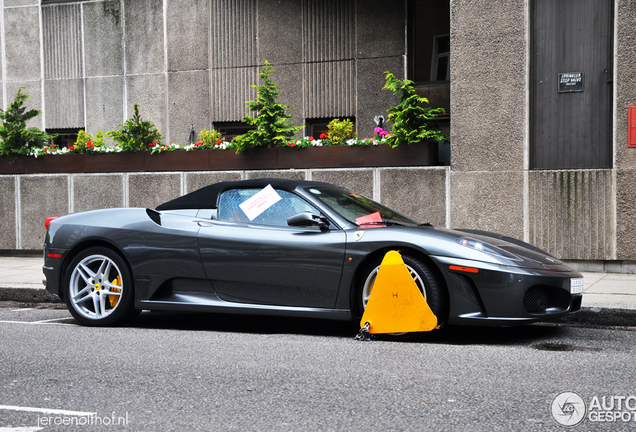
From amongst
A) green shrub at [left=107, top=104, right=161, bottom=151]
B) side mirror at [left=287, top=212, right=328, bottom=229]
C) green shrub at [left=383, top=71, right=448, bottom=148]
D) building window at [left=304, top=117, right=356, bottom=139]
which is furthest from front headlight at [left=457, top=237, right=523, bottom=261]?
building window at [left=304, top=117, right=356, bottom=139]

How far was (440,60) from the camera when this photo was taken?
42.6ft

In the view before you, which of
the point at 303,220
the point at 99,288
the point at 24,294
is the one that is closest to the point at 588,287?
the point at 303,220

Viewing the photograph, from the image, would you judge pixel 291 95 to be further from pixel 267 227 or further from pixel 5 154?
pixel 267 227

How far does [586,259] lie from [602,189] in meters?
0.99

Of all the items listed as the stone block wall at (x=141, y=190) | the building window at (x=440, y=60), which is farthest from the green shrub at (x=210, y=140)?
the building window at (x=440, y=60)

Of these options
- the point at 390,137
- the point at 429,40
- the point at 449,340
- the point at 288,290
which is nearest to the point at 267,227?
the point at 288,290

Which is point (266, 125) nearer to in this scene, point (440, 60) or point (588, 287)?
point (440, 60)

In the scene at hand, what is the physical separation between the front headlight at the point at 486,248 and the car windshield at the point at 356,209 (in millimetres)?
748

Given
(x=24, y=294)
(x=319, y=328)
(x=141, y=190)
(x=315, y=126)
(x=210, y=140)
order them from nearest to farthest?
1. (x=319, y=328)
2. (x=24, y=294)
3. (x=210, y=140)
4. (x=141, y=190)
5. (x=315, y=126)

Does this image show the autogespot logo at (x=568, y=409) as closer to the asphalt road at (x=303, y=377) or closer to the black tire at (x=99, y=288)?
the asphalt road at (x=303, y=377)

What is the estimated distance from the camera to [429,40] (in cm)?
1311

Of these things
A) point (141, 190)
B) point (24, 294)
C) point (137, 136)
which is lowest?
point (24, 294)

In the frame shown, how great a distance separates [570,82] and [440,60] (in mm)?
3851

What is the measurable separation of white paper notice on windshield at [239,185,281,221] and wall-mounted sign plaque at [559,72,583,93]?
542cm
